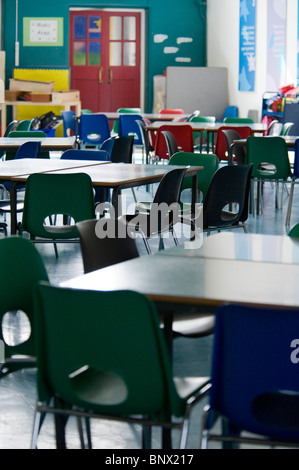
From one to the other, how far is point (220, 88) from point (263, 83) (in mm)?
2319

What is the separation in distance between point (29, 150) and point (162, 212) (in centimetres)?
186

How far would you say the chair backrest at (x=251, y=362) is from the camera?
2.00m

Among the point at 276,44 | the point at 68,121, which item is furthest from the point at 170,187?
the point at 276,44

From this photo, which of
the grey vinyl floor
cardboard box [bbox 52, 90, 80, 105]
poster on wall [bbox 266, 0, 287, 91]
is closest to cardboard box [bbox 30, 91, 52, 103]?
cardboard box [bbox 52, 90, 80, 105]

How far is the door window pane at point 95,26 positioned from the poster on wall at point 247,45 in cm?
326

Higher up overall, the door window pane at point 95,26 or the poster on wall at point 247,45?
the door window pane at point 95,26

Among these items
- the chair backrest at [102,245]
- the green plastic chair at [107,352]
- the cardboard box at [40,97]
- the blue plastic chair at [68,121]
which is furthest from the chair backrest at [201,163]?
the cardboard box at [40,97]

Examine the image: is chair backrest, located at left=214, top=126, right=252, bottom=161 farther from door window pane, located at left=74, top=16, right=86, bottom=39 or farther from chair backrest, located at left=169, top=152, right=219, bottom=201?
door window pane, located at left=74, top=16, right=86, bottom=39

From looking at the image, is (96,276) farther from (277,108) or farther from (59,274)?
(277,108)

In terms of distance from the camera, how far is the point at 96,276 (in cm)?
262

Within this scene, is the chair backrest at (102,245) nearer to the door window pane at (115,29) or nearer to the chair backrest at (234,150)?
the chair backrest at (234,150)

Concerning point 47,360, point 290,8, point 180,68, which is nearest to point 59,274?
point 47,360

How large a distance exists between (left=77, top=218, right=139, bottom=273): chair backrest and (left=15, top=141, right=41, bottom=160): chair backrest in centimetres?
358
